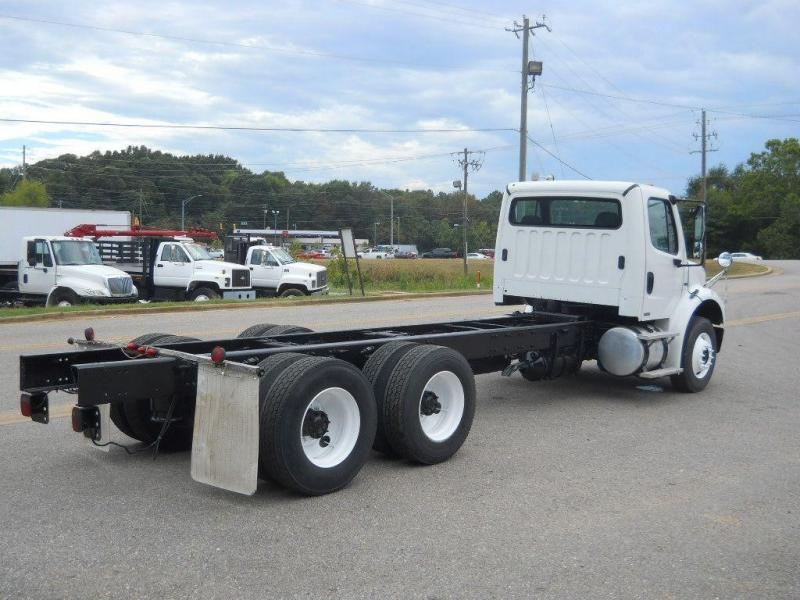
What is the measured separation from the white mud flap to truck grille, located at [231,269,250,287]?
2029cm

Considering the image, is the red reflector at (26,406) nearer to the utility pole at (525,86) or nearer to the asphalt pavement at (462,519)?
the asphalt pavement at (462,519)

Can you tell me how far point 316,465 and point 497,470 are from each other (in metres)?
1.58

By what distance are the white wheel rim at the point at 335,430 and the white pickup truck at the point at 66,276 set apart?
55.6ft

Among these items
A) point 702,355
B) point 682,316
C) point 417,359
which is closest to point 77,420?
Answer: point 417,359

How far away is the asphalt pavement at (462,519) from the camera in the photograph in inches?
177

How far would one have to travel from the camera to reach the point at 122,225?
30828mm

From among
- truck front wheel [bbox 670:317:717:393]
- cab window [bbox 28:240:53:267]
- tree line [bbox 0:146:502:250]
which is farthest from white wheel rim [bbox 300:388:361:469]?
tree line [bbox 0:146:502:250]

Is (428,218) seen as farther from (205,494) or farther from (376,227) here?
(205,494)

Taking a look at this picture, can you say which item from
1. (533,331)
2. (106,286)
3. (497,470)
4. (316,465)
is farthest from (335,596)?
(106,286)

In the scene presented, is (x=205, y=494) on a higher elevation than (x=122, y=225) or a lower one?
lower

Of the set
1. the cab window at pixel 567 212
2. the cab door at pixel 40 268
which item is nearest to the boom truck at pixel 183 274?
the cab door at pixel 40 268

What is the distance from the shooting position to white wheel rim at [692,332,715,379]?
9984mm

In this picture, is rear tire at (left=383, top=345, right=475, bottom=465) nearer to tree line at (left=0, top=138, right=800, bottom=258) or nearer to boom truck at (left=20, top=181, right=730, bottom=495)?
boom truck at (left=20, top=181, right=730, bottom=495)

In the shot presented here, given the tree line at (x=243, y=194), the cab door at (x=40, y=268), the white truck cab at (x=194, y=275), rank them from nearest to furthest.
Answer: the cab door at (x=40, y=268) → the white truck cab at (x=194, y=275) → the tree line at (x=243, y=194)
